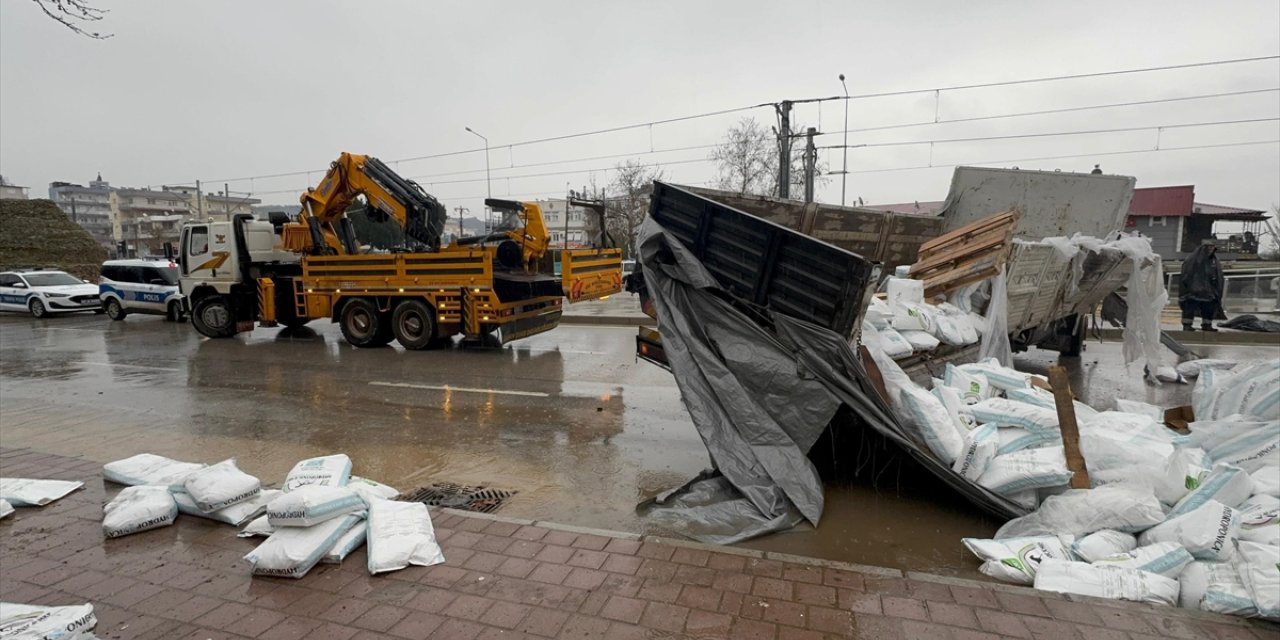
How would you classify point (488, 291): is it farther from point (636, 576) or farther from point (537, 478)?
point (636, 576)

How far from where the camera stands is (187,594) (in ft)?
10.6

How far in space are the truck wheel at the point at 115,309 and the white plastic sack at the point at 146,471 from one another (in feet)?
53.8

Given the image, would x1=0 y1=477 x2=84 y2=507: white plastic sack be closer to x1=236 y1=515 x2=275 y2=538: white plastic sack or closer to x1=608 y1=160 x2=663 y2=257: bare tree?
x1=236 y1=515 x2=275 y2=538: white plastic sack

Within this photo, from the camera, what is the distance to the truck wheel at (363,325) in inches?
458

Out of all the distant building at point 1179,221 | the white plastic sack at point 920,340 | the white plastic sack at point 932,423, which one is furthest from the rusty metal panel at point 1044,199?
the distant building at point 1179,221

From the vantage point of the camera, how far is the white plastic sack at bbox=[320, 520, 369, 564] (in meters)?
3.50

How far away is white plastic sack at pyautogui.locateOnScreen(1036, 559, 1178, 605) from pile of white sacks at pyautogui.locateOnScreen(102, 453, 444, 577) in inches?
123

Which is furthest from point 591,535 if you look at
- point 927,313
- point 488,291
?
point 488,291

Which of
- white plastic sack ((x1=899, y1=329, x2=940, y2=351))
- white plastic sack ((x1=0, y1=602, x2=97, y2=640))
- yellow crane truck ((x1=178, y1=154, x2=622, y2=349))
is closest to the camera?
white plastic sack ((x1=0, y1=602, x2=97, y2=640))

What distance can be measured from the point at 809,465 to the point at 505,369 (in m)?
6.18

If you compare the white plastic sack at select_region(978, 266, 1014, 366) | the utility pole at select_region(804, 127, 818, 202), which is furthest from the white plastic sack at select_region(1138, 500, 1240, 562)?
the utility pole at select_region(804, 127, 818, 202)

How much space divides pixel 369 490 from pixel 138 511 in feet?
4.46

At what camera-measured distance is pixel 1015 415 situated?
4.30 meters

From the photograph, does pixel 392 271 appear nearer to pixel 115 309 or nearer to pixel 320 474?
pixel 320 474
